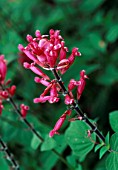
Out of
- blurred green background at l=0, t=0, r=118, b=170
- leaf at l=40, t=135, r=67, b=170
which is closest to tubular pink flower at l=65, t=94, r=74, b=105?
leaf at l=40, t=135, r=67, b=170

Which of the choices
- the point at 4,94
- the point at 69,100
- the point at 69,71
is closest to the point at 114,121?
the point at 69,100

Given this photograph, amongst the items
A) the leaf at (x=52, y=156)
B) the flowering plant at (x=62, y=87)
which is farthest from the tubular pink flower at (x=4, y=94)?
the leaf at (x=52, y=156)

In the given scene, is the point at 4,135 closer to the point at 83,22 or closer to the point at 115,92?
the point at 115,92

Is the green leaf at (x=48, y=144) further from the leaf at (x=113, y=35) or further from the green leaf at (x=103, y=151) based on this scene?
the leaf at (x=113, y=35)

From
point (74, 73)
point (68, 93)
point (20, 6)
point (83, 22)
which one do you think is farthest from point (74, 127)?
point (20, 6)

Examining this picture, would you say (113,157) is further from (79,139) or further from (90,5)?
(90,5)

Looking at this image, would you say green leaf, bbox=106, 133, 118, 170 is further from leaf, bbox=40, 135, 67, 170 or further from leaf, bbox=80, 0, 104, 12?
leaf, bbox=80, 0, 104, 12
